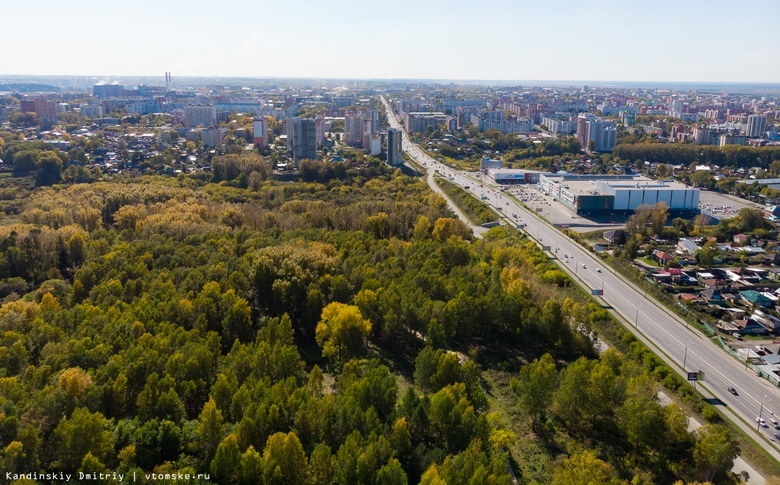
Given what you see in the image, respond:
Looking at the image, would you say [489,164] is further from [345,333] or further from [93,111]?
[93,111]

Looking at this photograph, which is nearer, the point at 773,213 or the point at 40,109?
the point at 773,213

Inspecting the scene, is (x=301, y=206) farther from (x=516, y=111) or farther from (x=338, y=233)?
(x=516, y=111)

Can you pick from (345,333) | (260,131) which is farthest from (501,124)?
(345,333)

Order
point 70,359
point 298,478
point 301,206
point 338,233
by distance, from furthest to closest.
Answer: point 301,206
point 338,233
point 70,359
point 298,478

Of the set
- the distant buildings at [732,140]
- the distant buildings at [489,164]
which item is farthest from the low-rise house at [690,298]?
the distant buildings at [732,140]

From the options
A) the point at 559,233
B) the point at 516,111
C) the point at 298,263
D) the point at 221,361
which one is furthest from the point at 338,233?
the point at 516,111

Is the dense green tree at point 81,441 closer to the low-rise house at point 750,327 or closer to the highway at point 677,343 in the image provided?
the highway at point 677,343
